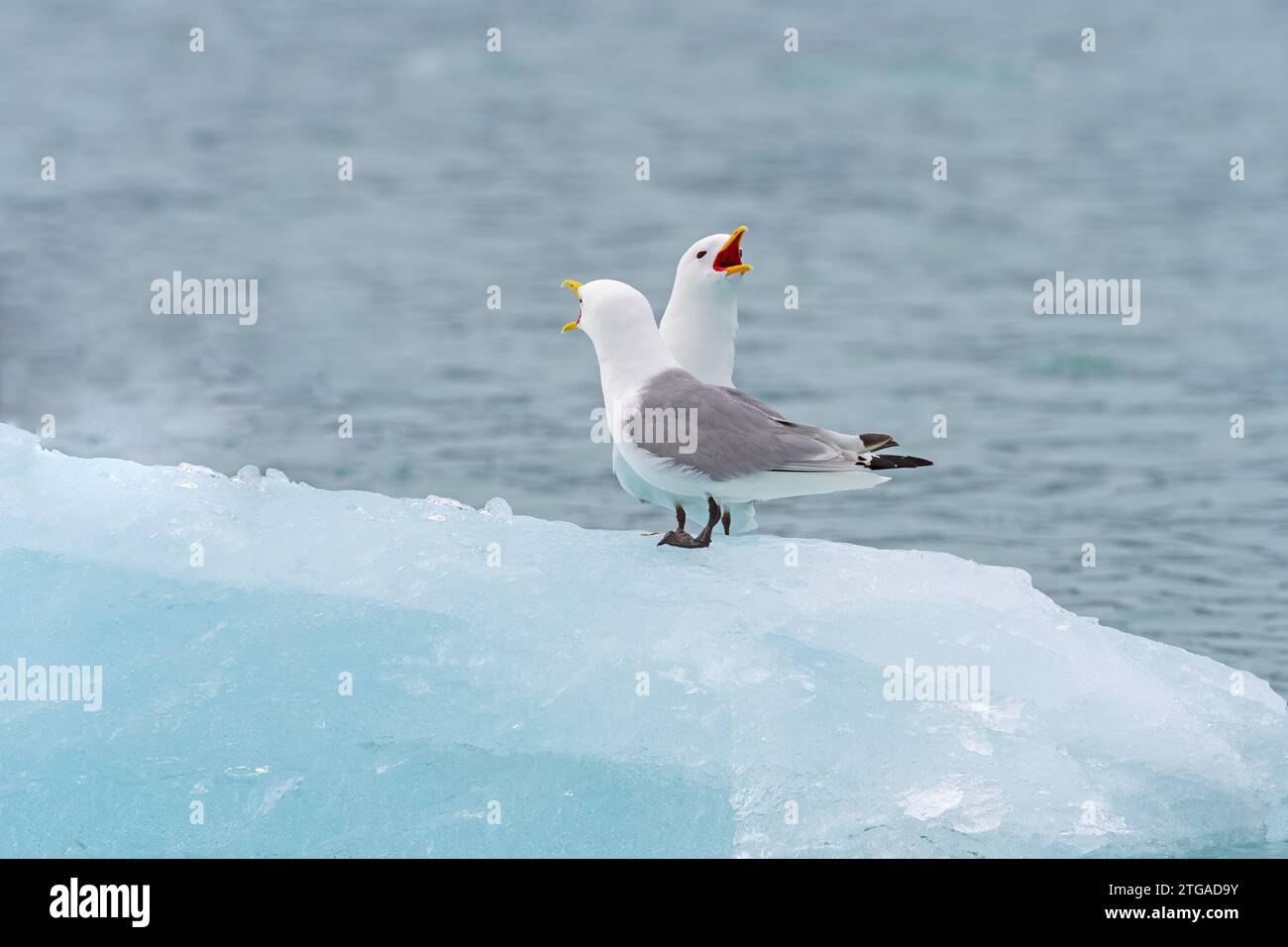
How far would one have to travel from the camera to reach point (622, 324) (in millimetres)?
4961

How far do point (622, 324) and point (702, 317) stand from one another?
42cm

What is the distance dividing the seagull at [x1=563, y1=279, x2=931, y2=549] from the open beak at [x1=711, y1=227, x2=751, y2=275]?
37 cm

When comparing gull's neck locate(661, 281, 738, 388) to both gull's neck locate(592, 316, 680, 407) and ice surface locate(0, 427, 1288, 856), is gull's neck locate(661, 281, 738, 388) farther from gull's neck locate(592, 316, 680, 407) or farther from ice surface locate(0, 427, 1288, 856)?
ice surface locate(0, 427, 1288, 856)

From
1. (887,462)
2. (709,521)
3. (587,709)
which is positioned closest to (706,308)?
(709,521)

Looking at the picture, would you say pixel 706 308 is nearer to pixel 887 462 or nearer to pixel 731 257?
pixel 731 257

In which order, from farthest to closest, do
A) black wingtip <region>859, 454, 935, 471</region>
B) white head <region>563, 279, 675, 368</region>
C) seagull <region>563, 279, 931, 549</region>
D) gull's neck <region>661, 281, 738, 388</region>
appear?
gull's neck <region>661, 281, 738, 388</region> → white head <region>563, 279, 675, 368</region> → seagull <region>563, 279, 931, 549</region> → black wingtip <region>859, 454, 935, 471</region>

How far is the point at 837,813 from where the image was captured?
171 inches

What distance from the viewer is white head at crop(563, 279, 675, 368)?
4.96 meters

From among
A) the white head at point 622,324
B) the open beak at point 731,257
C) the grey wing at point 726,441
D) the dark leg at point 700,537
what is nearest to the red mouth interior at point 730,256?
the open beak at point 731,257

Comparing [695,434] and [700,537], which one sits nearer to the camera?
[695,434]

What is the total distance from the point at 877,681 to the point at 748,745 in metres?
0.55

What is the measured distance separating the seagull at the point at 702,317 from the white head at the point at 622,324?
0.93 ft

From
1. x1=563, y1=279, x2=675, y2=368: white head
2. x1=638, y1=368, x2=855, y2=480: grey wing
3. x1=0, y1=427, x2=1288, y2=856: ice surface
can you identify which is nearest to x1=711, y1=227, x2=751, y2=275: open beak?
x1=563, y1=279, x2=675, y2=368: white head

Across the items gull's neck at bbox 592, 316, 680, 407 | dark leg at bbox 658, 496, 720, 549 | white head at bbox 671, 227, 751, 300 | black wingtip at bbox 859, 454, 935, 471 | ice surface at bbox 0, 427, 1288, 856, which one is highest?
white head at bbox 671, 227, 751, 300
